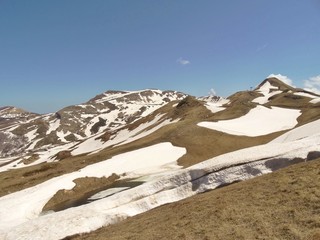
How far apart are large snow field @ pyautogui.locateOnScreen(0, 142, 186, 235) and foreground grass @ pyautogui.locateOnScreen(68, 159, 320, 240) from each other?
2096 cm

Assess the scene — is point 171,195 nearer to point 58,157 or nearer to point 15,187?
point 15,187

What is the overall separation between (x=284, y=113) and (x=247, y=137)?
129 feet

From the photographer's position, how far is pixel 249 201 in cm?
2250

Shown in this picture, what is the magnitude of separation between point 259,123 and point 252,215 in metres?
80.4

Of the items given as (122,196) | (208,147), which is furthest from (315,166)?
(208,147)

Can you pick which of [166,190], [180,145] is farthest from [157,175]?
[180,145]

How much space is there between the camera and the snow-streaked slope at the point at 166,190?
32.8m

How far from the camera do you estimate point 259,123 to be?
95.9 m

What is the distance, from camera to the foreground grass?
1733 centimetres

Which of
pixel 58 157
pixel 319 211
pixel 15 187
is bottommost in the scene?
pixel 319 211

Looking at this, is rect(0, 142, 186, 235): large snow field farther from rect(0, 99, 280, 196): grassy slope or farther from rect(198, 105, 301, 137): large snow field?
rect(198, 105, 301, 137): large snow field

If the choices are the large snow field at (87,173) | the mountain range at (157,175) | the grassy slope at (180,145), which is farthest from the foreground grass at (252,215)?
the grassy slope at (180,145)

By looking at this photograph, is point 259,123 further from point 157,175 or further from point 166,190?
point 166,190

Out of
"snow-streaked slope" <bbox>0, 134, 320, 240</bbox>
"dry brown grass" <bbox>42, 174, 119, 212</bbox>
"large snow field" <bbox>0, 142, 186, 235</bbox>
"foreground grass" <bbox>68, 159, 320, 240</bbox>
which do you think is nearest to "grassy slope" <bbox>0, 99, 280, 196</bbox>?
"large snow field" <bbox>0, 142, 186, 235</bbox>
